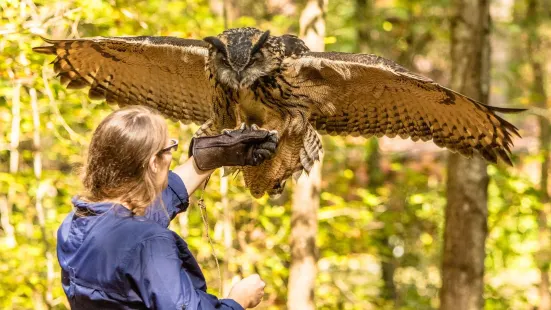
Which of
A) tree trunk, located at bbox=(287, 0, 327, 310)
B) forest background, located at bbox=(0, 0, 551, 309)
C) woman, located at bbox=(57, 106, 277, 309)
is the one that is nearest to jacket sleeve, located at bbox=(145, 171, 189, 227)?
woman, located at bbox=(57, 106, 277, 309)

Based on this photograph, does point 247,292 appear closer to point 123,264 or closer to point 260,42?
point 123,264

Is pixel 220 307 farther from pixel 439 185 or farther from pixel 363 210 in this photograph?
pixel 439 185

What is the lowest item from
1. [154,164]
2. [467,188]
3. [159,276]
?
[159,276]

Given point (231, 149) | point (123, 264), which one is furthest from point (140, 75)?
point (123, 264)

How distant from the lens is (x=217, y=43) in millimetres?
2943

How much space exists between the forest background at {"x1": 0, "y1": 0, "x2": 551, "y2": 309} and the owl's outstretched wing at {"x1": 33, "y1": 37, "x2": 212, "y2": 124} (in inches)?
12.7

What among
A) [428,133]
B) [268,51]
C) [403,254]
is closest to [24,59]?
[268,51]

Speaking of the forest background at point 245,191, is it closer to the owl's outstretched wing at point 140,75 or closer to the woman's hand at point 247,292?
the owl's outstretched wing at point 140,75

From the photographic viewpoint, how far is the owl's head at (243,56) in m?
2.96

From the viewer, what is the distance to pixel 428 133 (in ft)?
11.3

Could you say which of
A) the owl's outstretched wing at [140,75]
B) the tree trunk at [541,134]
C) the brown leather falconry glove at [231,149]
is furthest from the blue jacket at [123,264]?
the tree trunk at [541,134]

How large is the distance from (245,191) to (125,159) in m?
4.13

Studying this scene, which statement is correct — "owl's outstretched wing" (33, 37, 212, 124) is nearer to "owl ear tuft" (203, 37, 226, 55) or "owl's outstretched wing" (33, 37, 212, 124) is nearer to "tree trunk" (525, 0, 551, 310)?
"owl ear tuft" (203, 37, 226, 55)

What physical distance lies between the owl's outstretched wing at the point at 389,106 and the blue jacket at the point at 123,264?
1.39 metres
